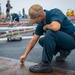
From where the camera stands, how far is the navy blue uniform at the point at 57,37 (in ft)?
10.8

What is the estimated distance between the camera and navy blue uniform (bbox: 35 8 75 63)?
3.29 metres

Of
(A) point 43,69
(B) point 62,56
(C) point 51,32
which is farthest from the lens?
(B) point 62,56

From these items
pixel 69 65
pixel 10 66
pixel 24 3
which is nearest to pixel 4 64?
pixel 10 66

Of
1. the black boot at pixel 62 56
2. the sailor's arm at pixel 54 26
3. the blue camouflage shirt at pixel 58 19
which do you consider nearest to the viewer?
the sailor's arm at pixel 54 26

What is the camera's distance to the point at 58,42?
341 centimetres

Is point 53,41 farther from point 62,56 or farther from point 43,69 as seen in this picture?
point 62,56

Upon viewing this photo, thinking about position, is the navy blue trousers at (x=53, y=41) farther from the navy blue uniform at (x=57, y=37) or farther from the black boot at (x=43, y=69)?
the black boot at (x=43, y=69)

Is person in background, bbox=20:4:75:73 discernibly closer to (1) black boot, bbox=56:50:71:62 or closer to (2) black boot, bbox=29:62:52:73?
(2) black boot, bbox=29:62:52:73

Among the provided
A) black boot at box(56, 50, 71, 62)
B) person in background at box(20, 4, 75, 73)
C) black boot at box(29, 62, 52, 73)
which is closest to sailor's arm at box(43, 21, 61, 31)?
person in background at box(20, 4, 75, 73)

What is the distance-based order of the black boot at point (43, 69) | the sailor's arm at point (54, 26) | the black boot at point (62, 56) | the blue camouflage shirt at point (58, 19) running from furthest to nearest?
the black boot at point (62, 56) → the black boot at point (43, 69) → the blue camouflage shirt at point (58, 19) → the sailor's arm at point (54, 26)

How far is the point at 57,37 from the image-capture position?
335 cm

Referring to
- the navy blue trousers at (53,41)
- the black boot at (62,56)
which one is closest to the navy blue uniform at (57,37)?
the navy blue trousers at (53,41)

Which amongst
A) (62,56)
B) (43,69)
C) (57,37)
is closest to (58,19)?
(57,37)

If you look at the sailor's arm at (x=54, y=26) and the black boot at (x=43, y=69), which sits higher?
the sailor's arm at (x=54, y=26)
